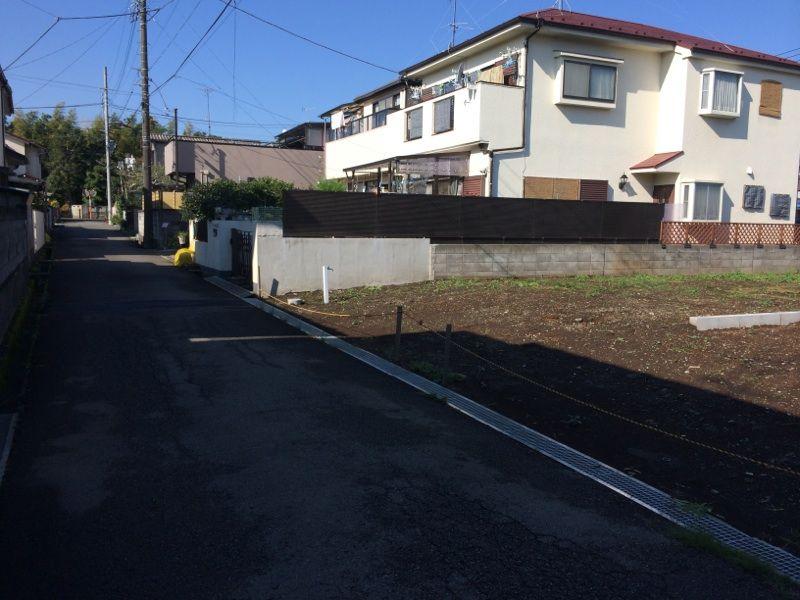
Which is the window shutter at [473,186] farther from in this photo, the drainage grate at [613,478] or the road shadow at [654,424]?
the drainage grate at [613,478]

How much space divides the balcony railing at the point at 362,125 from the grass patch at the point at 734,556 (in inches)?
877

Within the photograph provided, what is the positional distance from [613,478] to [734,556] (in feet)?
4.24

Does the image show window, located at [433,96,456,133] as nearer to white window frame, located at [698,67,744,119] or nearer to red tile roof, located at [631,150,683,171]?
red tile roof, located at [631,150,683,171]

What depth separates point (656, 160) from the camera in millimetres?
20938

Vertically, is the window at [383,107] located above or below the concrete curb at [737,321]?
above

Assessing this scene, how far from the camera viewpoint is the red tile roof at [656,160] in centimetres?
2062

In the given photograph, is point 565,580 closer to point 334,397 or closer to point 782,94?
point 334,397

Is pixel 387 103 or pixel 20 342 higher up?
pixel 387 103

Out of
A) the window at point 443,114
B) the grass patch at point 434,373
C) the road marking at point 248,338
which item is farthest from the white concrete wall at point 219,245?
the grass patch at point 434,373

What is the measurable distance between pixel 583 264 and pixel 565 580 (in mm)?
15071

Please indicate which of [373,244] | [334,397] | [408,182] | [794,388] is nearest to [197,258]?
[408,182]

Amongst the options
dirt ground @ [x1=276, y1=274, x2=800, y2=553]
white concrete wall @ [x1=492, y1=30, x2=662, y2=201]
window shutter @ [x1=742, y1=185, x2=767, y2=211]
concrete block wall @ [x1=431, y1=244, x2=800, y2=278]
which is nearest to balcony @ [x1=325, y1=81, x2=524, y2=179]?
white concrete wall @ [x1=492, y1=30, x2=662, y2=201]

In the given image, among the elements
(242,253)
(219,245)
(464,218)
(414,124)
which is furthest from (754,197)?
(219,245)

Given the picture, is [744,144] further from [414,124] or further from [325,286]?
[325,286]
